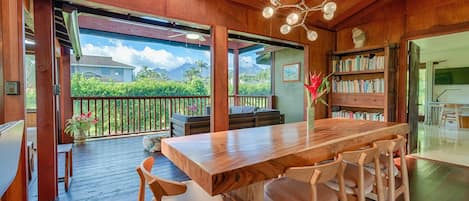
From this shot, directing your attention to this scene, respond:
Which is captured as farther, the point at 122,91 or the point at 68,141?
the point at 122,91

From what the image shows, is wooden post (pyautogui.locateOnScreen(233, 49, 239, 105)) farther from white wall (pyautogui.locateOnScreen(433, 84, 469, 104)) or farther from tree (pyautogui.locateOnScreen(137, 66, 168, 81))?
white wall (pyautogui.locateOnScreen(433, 84, 469, 104))

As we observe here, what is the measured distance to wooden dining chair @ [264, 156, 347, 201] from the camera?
120 cm

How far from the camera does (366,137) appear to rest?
1918mm

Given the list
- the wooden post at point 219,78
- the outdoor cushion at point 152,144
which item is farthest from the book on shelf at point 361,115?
the outdoor cushion at point 152,144

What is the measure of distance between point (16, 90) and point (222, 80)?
2090mm

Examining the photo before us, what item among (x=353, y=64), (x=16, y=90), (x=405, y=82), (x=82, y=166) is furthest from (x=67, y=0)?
(x=405, y=82)

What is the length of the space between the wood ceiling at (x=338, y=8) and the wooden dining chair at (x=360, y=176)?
8.16 ft

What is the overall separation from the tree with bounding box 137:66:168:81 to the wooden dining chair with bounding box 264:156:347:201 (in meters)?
6.02

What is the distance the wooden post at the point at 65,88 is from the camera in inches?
185

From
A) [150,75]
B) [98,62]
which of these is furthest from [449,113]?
[98,62]

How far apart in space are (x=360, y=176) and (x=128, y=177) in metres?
2.63

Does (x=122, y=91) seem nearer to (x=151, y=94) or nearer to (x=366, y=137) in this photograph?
(x=151, y=94)

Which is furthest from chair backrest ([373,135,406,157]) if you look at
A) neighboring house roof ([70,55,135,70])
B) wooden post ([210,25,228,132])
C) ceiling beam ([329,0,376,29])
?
neighboring house roof ([70,55,135,70])

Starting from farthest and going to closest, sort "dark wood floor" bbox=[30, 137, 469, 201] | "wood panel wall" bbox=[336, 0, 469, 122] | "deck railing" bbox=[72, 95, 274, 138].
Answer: "deck railing" bbox=[72, 95, 274, 138] < "wood panel wall" bbox=[336, 0, 469, 122] < "dark wood floor" bbox=[30, 137, 469, 201]
